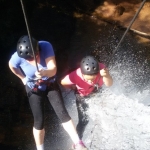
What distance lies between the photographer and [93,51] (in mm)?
6594

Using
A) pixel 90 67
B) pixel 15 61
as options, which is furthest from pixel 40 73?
pixel 90 67

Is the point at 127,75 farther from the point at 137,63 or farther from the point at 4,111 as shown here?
the point at 4,111

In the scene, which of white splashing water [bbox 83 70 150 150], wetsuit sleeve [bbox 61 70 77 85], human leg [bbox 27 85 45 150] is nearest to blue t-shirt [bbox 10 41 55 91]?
human leg [bbox 27 85 45 150]

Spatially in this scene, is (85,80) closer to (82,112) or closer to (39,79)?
(39,79)

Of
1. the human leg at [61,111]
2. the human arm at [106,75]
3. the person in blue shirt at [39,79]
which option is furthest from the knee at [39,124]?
the human arm at [106,75]

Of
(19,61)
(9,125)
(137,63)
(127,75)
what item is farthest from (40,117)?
(137,63)

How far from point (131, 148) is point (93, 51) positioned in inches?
110

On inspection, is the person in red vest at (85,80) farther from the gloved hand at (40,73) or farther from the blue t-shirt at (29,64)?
the gloved hand at (40,73)

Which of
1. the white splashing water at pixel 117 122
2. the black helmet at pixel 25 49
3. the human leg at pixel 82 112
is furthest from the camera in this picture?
the human leg at pixel 82 112

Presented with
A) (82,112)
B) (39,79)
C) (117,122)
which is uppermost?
(39,79)

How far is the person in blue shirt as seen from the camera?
3693 mm

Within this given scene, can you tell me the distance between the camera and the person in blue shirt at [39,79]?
3693mm

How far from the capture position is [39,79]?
391cm

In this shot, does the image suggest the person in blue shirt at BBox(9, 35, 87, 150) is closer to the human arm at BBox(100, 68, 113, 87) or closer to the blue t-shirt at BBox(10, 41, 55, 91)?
the blue t-shirt at BBox(10, 41, 55, 91)
